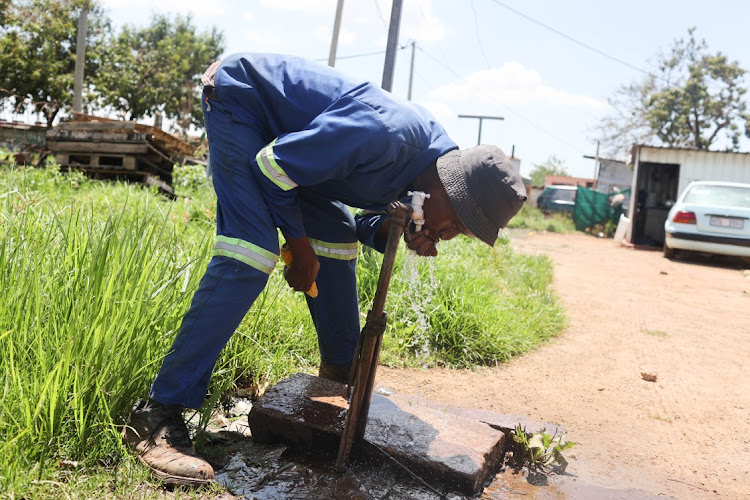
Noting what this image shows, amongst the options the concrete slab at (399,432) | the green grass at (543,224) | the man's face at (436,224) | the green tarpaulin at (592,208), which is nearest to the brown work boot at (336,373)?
the concrete slab at (399,432)

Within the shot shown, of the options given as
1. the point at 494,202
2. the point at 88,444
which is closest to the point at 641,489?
the point at 494,202

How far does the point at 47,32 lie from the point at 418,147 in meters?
26.3

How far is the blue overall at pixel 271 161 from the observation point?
2100mm

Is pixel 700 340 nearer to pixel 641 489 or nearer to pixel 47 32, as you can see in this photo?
pixel 641 489

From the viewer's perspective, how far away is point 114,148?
9633 mm

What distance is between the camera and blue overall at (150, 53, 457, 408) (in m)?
2.10

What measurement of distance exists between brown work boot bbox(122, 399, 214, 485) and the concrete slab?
45 centimetres

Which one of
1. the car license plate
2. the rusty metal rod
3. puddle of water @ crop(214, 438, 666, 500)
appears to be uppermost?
the car license plate

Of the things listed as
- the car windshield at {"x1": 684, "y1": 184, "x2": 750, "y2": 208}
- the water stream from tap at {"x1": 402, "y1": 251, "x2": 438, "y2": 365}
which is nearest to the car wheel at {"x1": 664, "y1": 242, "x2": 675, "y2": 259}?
the car windshield at {"x1": 684, "y1": 184, "x2": 750, "y2": 208}

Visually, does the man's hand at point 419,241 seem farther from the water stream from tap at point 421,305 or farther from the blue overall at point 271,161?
the water stream from tap at point 421,305

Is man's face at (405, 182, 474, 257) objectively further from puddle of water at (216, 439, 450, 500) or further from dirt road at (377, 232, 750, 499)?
dirt road at (377, 232, 750, 499)

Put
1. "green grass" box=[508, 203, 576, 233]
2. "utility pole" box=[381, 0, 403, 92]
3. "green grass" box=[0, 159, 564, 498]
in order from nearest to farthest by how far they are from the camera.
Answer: "green grass" box=[0, 159, 564, 498]
"utility pole" box=[381, 0, 403, 92]
"green grass" box=[508, 203, 576, 233]

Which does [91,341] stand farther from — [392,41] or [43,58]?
[43,58]

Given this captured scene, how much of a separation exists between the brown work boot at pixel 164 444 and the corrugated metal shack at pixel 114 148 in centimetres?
786
